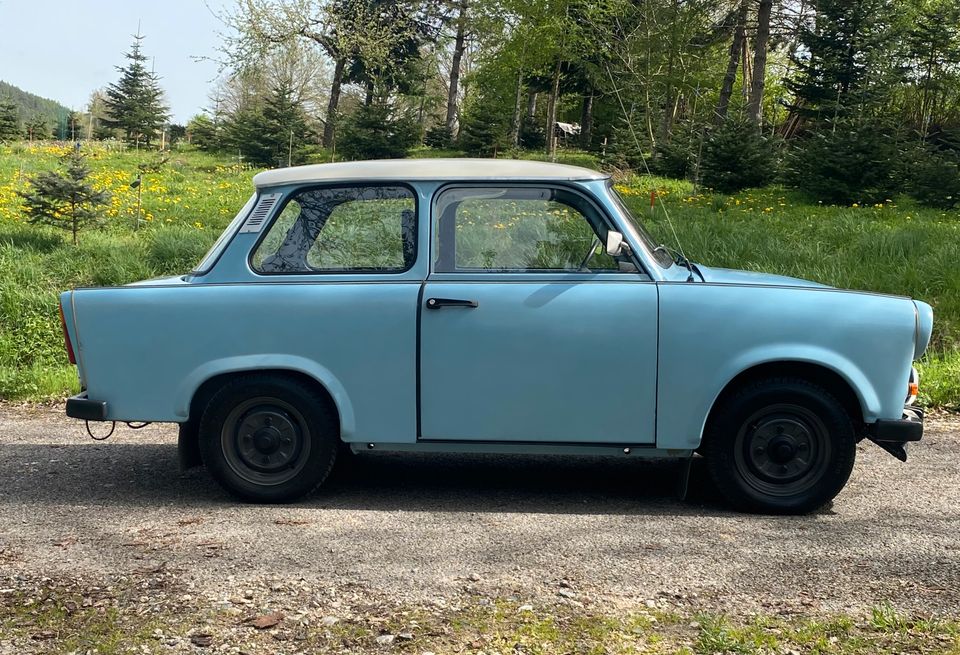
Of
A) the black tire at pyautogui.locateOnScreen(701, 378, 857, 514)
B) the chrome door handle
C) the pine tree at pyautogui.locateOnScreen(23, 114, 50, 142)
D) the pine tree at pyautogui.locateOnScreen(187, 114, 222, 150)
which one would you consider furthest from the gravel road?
the pine tree at pyautogui.locateOnScreen(23, 114, 50, 142)

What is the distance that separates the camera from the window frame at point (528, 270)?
15.9ft

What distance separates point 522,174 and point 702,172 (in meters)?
14.8

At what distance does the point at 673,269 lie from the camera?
5.15 m

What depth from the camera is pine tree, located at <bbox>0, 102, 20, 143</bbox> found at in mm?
33062

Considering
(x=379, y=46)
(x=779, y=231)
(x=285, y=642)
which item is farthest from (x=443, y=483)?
(x=379, y=46)

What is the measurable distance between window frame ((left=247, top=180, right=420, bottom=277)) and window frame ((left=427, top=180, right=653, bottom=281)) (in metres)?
0.08

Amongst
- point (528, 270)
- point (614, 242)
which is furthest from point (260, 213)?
point (614, 242)

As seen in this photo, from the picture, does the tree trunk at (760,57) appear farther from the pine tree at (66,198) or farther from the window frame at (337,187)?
the window frame at (337,187)

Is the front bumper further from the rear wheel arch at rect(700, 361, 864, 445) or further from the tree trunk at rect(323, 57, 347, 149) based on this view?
the tree trunk at rect(323, 57, 347, 149)

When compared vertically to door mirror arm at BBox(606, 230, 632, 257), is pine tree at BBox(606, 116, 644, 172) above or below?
above

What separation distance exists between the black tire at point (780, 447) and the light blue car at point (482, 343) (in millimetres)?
10

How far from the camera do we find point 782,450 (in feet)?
15.6

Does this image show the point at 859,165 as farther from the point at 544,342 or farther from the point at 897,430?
the point at 544,342

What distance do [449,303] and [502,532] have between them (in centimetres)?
120
